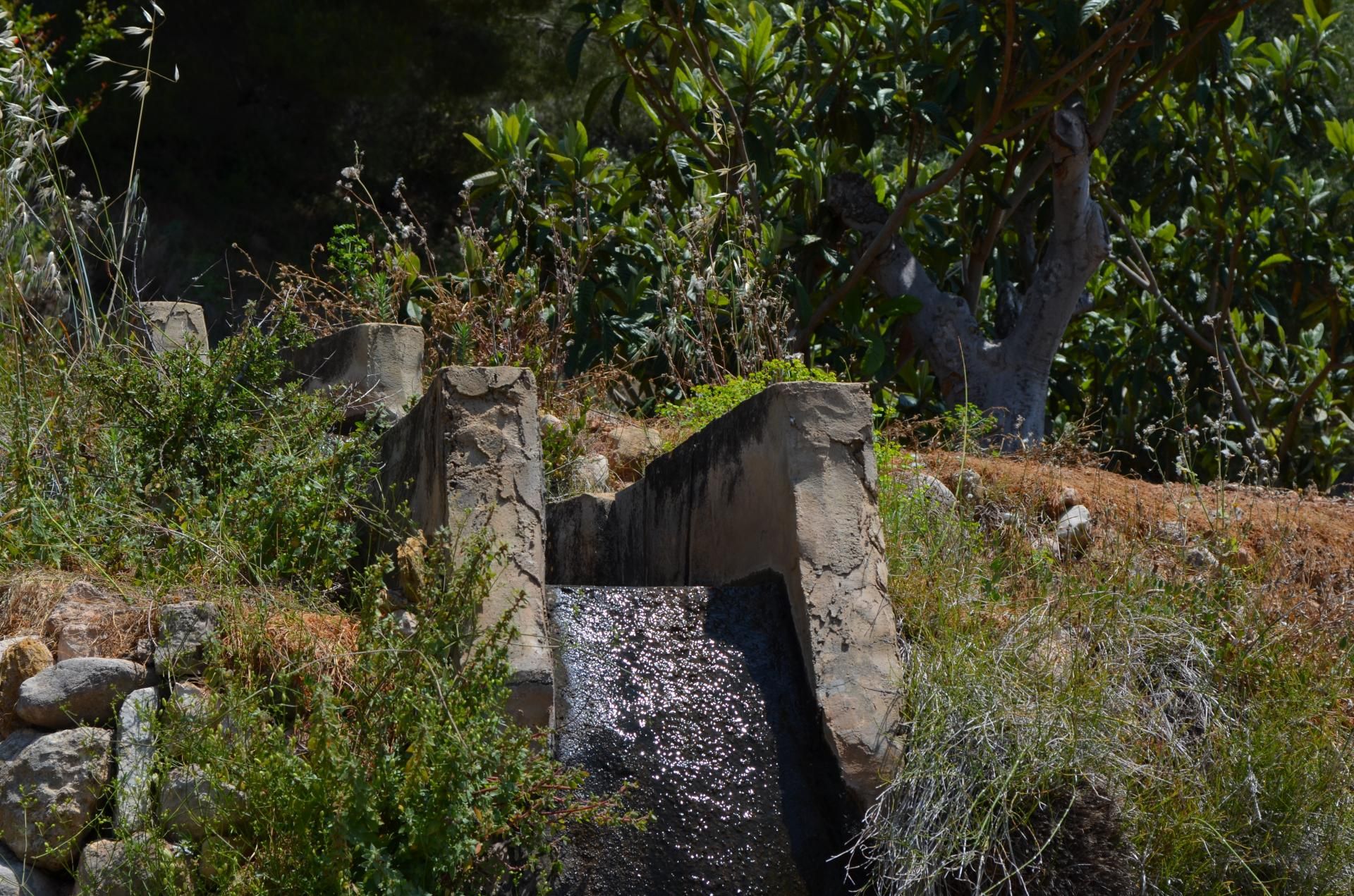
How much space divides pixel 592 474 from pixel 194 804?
8.69ft

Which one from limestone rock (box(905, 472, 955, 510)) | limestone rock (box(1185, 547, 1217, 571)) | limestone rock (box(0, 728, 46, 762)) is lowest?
limestone rock (box(0, 728, 46, 762))

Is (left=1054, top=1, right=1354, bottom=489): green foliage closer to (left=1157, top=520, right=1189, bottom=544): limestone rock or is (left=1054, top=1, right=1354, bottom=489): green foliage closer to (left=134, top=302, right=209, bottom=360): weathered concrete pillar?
(left=1157, top=520, right=1189, bottom=544): limestone rock

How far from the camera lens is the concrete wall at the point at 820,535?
3.67 m

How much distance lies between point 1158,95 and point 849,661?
624 cm

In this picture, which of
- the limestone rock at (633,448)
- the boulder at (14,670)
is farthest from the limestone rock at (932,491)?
the boulder at (14,670)

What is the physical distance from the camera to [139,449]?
170 inches

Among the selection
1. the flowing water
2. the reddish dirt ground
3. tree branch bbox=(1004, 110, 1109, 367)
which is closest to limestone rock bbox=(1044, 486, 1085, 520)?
the reddish dirt ground

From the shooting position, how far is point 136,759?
322 centimetres

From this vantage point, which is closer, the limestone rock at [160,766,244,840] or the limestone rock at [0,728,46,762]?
the limestone rock at [160,766,244,840]

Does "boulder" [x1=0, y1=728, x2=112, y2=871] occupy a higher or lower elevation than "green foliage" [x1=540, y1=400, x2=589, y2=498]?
lower

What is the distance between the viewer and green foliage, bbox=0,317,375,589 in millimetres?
3885

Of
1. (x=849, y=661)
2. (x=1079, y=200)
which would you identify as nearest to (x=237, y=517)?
(x=849, y=661)

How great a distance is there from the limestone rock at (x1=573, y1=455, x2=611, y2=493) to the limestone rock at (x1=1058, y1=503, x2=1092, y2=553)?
1.90 m

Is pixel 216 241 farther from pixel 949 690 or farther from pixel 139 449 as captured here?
pixel 949 690
